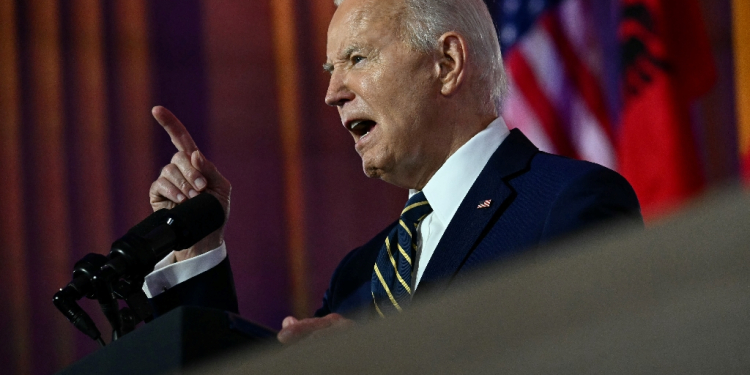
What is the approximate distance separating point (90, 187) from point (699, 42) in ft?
7.18

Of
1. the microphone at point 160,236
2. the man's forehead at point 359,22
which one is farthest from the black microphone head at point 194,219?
the man's forehead at point 359,22

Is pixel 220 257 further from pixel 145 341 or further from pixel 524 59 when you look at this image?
pixel 524 59

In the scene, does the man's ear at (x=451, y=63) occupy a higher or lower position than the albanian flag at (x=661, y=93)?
higher

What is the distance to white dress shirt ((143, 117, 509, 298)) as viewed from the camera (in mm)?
1657

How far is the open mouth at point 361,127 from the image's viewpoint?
1.84m

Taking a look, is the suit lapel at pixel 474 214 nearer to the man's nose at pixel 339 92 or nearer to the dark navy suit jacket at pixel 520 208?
the dark navy suit jacket at pixel 520 208

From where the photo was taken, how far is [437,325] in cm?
19

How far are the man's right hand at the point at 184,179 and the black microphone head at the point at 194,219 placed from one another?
1.35 feet

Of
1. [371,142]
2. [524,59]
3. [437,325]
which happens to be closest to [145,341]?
[437,325]

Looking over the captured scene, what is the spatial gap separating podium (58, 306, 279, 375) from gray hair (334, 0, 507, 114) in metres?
1.21

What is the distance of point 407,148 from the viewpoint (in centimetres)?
179

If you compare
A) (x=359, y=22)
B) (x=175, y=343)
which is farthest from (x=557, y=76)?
(x=175, y=343)

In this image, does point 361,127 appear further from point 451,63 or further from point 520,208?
point 520,208

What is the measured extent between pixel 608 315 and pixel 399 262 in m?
1.45
